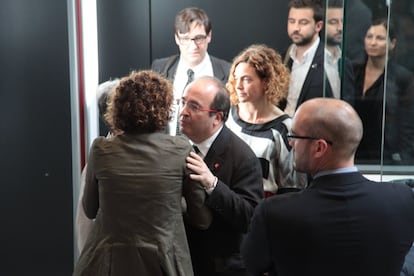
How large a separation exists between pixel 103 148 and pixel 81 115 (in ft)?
4.66

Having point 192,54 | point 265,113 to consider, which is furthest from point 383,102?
point 192,54

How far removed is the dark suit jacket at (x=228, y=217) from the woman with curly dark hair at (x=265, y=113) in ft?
1.79

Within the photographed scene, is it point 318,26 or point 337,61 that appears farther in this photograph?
point 318,26

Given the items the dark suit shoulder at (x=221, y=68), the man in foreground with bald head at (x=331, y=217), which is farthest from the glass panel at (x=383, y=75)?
the man in foreground with bald head at (x=331, y=217)

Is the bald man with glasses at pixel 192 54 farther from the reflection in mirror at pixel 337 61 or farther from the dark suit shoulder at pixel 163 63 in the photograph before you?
the reflection in mirror at pixel 337 61

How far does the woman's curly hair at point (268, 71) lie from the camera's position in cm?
274

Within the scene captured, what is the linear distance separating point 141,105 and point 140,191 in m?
0.27

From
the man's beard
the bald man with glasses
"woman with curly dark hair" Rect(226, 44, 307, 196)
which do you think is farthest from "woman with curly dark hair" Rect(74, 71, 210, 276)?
the man's beard

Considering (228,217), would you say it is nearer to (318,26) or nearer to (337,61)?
(337,61)

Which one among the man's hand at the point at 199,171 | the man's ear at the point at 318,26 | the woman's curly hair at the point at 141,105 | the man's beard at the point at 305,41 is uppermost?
the man's ear at the point at 318,26

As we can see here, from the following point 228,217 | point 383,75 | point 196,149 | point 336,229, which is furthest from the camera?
point 383,75

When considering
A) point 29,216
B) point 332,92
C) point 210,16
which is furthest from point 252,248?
point 29,216

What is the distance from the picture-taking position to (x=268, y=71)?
2.74m

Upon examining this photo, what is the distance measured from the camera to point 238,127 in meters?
2.71
